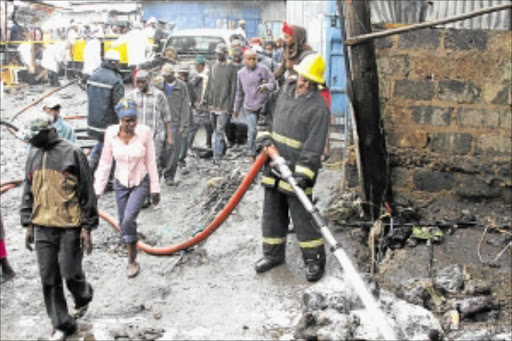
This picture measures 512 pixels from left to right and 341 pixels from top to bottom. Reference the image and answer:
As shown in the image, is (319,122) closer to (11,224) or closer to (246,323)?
(246,323)

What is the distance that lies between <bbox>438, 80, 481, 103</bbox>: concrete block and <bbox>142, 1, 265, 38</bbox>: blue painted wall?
91.9ft

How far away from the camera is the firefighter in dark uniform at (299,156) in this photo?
18.2ft

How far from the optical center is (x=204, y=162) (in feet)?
36.1

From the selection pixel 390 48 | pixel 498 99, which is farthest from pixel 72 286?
pixel 498 99

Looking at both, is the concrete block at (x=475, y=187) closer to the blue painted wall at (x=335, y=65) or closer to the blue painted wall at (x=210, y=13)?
the blue painted wall at (x=335, y=65)

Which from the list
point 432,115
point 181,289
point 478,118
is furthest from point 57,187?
point 478,118

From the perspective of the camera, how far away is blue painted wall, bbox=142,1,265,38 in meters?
33.8

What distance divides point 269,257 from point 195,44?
9.66 m

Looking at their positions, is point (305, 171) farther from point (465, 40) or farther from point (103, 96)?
point (103, 96)

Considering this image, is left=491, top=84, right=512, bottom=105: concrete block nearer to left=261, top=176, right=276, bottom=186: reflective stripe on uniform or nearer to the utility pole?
the utility pole

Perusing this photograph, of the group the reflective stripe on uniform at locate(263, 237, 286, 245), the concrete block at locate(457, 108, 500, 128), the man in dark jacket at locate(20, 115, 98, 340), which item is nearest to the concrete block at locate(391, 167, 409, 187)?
the concrete block at locate(457, 108, 500, 128)

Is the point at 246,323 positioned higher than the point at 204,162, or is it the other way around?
the point at 204,162

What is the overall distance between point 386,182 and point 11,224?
5.43m

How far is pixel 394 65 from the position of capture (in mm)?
6617
